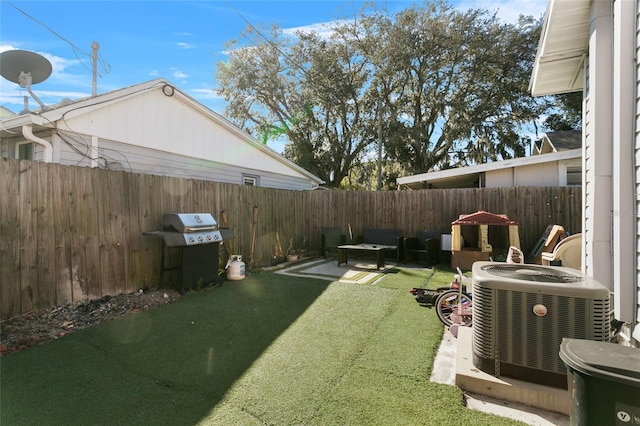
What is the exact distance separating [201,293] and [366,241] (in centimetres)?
491

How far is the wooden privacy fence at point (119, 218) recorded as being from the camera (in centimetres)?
359

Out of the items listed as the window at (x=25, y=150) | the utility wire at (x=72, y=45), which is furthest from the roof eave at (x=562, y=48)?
the window at (x=25, y=150)

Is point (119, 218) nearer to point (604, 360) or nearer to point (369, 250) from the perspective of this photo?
point (369, 250)

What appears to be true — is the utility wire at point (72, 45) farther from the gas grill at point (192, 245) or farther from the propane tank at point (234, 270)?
the propane tank at point (234, 270)

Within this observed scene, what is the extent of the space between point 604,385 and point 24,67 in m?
8.27

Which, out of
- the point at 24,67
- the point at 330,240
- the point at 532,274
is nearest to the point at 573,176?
the point at 330,240

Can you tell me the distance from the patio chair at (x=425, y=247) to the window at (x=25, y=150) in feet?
26.4

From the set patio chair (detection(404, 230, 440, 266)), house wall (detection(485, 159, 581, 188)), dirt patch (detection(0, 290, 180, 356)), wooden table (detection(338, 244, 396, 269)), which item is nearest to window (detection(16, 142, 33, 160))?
dirt patch (detection(0, 290, 180, 356))

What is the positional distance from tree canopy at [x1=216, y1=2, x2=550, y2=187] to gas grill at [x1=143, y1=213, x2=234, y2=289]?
1469cm

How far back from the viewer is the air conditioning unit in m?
2.03

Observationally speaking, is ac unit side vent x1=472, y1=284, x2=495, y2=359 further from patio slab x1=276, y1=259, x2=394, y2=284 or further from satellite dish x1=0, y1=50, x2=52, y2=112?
satellite dish x1=0, y1=50, x2=52, y2=112

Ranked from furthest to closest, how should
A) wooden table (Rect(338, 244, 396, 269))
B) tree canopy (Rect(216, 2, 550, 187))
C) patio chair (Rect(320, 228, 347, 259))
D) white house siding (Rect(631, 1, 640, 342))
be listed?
tree canopy (Rect(216, 2, 550, 187)), patio chair (Rect(320, 228, 347, 259)), wooden table (Rect(338, 244, 396, 269)), white house siding (Rect(631, 1, 640, 342))

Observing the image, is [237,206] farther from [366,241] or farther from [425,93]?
[425,93]

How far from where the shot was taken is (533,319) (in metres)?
2.16
